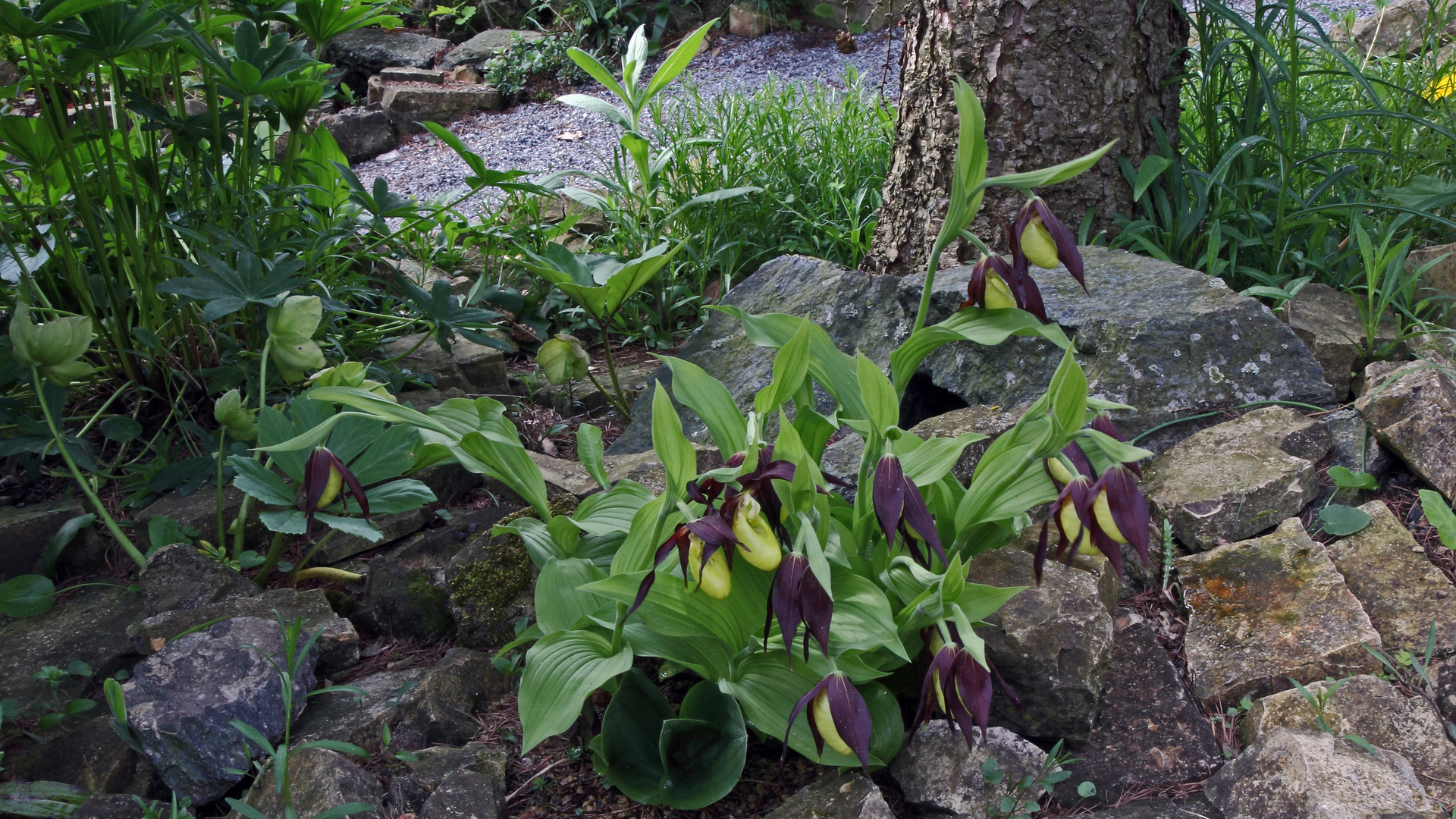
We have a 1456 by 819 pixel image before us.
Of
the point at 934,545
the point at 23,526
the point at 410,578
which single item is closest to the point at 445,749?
the point at 410,578

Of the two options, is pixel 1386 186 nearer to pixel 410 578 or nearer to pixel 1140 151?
pixel 1140 151

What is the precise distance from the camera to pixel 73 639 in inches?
71.7

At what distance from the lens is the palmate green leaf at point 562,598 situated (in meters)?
1.42

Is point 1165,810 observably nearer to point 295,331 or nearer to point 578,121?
point 295,331

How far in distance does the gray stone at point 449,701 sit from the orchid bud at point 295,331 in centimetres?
77

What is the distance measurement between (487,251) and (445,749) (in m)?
1.82

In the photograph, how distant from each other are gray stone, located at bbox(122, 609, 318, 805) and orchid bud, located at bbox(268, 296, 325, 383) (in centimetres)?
64

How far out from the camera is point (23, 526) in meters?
2.07

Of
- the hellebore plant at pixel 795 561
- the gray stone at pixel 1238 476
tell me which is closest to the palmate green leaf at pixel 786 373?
the hellebore plant at pixel 795 561

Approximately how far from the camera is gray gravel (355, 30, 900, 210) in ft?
19.2

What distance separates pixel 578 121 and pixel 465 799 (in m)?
6.35

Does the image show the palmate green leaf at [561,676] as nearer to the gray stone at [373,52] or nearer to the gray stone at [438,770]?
the gray stone at [438,770]

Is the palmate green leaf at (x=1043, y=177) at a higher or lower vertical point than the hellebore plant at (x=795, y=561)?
higher

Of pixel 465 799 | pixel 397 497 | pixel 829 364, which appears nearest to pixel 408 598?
pixel 397 497
